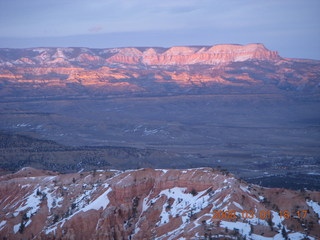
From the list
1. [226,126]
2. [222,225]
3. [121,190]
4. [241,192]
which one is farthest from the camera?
[226,126]

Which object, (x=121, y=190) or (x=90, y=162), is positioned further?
(x=90, y=162)

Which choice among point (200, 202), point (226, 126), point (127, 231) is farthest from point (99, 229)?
point (226, 126)

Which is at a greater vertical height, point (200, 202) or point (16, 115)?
point (200, 202)

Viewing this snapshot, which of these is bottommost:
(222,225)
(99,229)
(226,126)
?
(226,126)

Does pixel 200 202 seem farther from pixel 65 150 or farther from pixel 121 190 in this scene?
pixel 65 150
